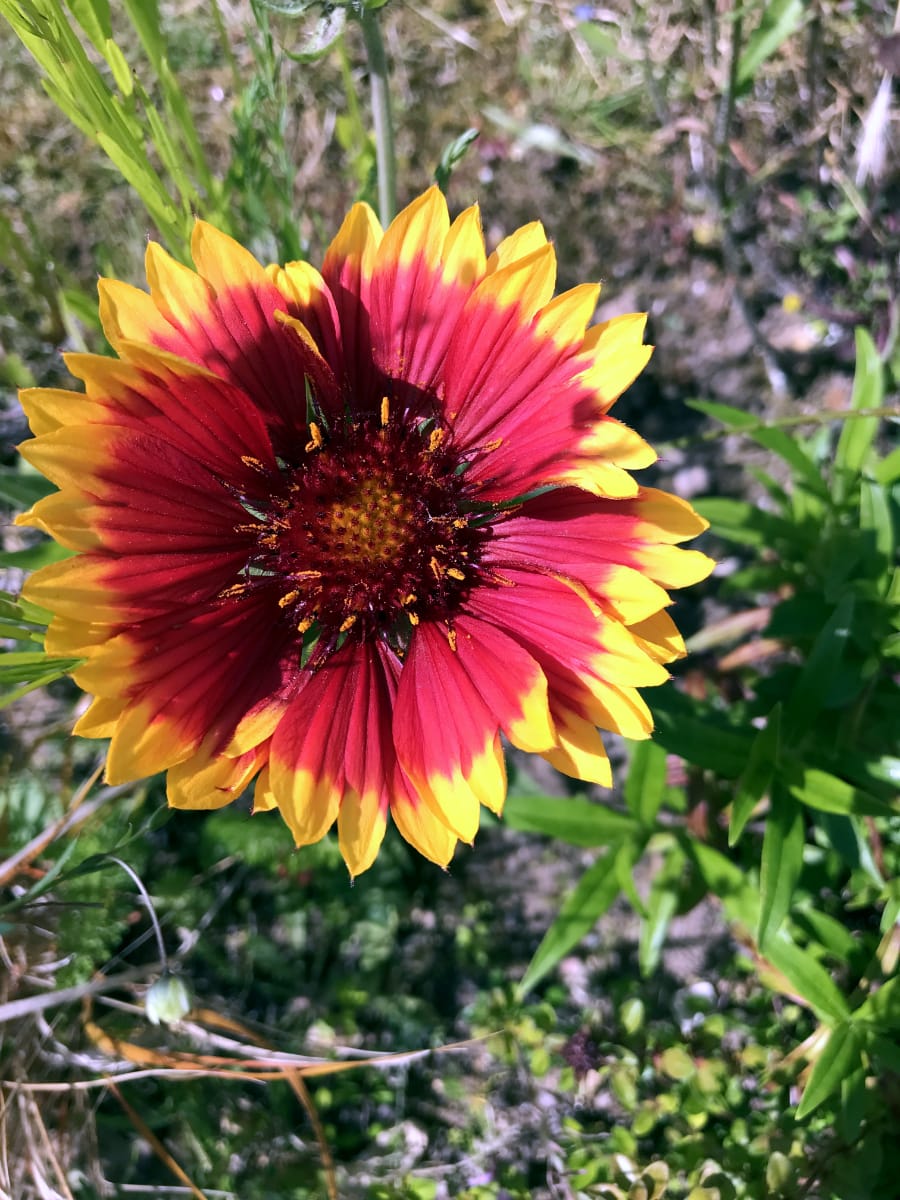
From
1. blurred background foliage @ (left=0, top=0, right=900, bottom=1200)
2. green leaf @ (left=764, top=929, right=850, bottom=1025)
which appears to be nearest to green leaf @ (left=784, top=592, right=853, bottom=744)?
blurred background foliage @ (left=0, top=0, right=900, bottom=1200)

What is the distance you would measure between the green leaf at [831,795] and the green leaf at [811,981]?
0.82ft

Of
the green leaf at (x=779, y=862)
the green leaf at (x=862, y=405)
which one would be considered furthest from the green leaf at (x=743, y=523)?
the green leaf at (x=779, y=862)

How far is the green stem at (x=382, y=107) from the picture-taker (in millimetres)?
1014

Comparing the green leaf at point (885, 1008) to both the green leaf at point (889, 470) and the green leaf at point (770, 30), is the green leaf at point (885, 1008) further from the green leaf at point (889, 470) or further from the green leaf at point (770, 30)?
the green leaf at point (770, 30)

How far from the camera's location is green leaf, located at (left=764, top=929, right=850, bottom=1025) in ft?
4.36

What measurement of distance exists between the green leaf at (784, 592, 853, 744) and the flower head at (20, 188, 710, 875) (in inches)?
14.5

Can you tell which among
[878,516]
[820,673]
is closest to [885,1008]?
[820,673]

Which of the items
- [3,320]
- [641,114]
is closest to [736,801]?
[641,114]

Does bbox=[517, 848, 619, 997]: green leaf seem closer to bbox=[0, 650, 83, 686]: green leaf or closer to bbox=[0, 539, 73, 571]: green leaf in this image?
bbox=[0, 650, 83, 686]: green leaf

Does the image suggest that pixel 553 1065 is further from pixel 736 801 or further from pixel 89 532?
pixel 89 532

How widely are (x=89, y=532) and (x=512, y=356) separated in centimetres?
51

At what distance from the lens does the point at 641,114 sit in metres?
2.12

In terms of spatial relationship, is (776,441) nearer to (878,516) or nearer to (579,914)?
(878,516)

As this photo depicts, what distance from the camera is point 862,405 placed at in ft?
4.81
